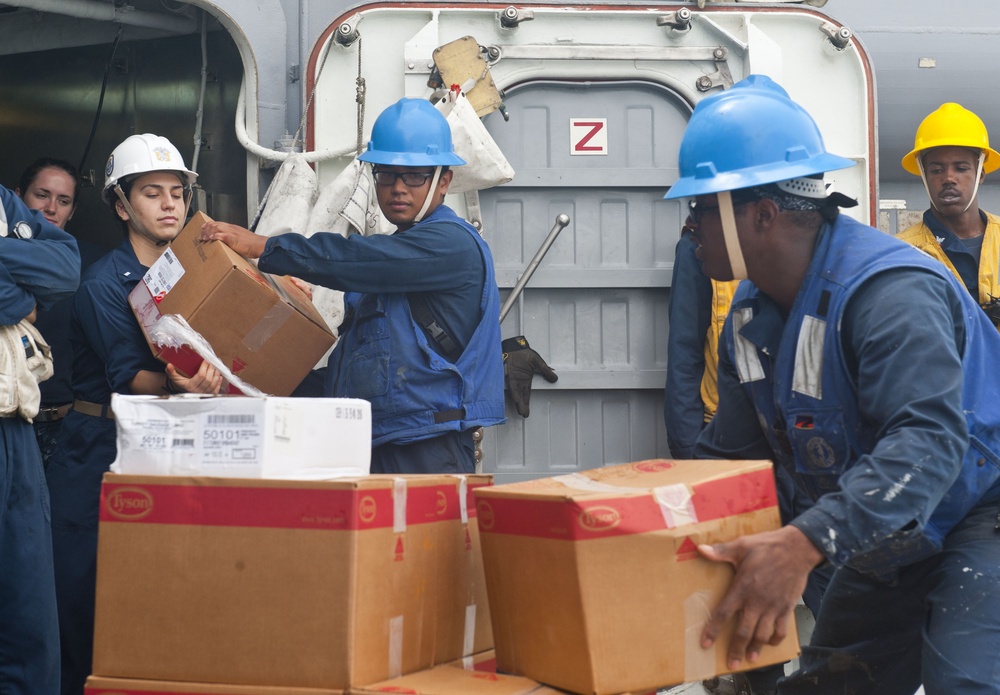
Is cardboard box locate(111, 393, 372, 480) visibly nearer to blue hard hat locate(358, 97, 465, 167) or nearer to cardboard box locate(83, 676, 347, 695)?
cardboard box locate(83, 676, 347, 695)

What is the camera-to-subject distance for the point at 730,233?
93.7 inches

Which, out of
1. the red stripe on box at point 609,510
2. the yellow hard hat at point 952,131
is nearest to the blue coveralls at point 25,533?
the red stripe on box at point 609,510

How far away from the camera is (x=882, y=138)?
229 inches

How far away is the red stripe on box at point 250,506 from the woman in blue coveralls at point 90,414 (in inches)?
46.5

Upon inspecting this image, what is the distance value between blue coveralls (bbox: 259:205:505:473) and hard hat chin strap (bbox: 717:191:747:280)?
118 cm

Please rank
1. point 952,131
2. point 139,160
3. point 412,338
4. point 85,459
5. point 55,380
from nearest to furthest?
point 412,338 → point 85,459 → point 139,160 → point 55,380 → point 952,131

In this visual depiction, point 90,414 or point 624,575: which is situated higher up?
point 90,414

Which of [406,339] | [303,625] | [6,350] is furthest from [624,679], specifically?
[6,350]

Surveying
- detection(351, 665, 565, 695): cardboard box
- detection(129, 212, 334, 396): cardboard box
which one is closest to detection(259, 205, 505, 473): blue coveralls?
detection(129, 212, 334, 396): cardboard box

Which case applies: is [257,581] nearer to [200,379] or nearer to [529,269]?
[200,379]

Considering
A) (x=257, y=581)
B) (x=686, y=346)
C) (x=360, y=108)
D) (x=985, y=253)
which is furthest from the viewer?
(x=985, y=253)

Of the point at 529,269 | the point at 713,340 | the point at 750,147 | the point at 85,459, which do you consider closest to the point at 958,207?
the point at 713,340

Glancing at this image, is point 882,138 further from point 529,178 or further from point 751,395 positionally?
point 751,395

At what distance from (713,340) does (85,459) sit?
2.28 meters
